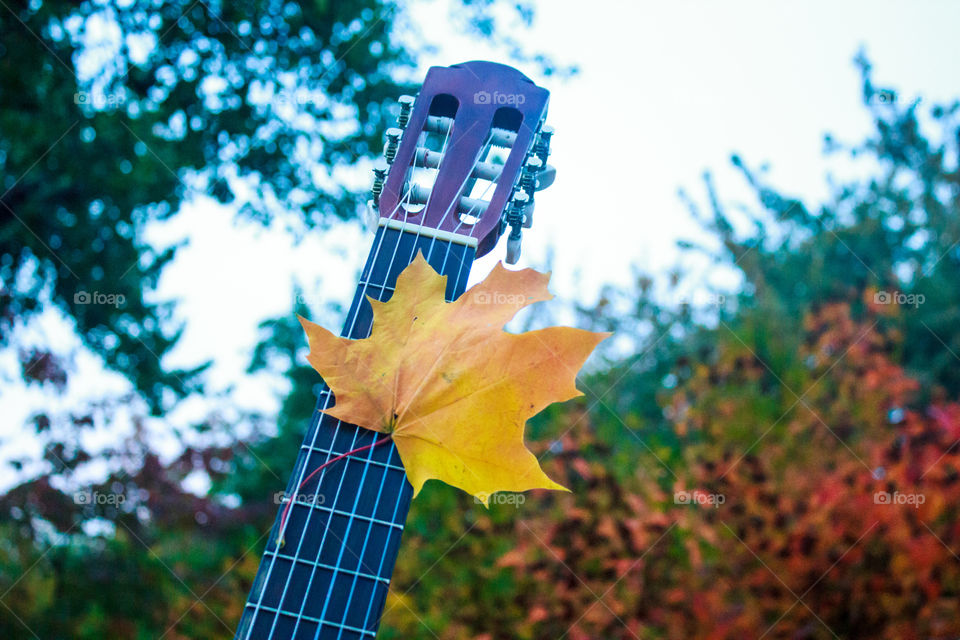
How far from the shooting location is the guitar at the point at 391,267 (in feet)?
4.23

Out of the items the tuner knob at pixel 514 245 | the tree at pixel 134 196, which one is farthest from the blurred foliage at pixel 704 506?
the tuner knob at pixel 514 245

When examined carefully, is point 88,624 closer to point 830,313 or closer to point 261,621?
point 261,621

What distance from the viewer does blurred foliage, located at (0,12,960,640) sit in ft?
9.25

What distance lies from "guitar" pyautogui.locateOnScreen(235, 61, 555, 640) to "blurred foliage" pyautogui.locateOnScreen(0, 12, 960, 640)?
6.31ft

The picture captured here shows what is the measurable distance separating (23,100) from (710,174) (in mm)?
4512

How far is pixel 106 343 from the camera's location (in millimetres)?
4406

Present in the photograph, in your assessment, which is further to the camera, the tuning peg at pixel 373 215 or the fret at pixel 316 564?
the tuning peg at pixel 373 215

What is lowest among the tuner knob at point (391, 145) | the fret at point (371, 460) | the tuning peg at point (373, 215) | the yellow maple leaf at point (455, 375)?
the fret at point (371, 460)

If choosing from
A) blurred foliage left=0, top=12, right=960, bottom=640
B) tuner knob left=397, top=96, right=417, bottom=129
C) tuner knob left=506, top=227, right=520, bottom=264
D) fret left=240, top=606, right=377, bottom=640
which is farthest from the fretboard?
blurred foliage left=0, top=12, right=960, bottom=640

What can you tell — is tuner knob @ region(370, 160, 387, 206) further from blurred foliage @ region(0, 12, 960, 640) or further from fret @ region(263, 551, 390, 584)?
blurred foliage @ region(0, 12, 960, 640)

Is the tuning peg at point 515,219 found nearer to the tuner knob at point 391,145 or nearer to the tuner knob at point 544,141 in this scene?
the tuner knob at point 544,141

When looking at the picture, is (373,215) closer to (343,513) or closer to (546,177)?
(546,177)

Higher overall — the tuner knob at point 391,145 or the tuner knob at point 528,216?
the tuner knob at point 391,145

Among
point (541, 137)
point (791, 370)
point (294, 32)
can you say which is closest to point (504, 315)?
point (541, 137)
